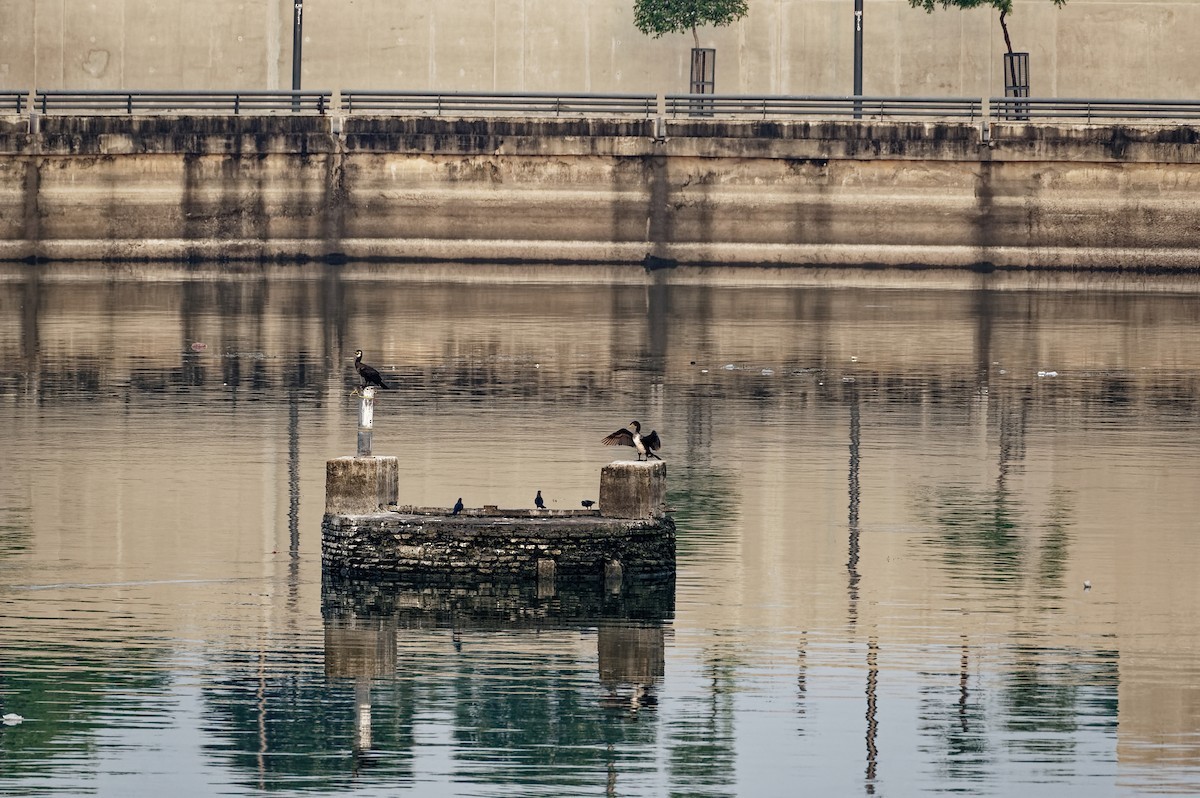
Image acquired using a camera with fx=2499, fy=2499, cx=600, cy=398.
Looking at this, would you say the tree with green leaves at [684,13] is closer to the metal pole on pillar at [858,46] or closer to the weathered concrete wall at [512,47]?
the weathered concrete wall at [512,47]

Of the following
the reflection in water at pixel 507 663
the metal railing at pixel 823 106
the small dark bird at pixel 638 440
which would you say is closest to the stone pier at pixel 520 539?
the reflection in water at pixel 507 663

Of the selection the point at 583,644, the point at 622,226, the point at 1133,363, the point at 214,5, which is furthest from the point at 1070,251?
the point at 583,644

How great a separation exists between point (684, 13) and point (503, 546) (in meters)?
66.7

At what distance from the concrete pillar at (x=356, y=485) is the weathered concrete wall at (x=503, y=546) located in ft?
0.72

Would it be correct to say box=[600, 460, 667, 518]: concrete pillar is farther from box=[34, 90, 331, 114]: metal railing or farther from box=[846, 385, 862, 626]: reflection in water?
box=[34, 90, 331, 114]: metal railing

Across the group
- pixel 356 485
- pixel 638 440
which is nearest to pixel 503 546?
pixel 356 485

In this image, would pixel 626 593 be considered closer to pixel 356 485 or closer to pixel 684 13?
pixel 356 485

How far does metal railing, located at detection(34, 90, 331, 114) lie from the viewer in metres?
82.6

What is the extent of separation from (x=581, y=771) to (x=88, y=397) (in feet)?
87.9

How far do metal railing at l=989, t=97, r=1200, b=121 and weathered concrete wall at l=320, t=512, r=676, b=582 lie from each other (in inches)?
2258

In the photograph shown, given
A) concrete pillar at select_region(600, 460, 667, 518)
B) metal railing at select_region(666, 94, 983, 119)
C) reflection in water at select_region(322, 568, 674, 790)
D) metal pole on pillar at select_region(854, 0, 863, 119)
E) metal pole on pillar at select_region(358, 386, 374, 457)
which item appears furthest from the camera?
metal pole on pillar at select_region(854, 0, 863, 119)

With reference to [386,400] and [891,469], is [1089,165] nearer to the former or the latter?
[386,400]

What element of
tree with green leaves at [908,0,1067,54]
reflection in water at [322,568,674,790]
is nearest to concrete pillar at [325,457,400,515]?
reflection in water at [322,568,674,790]

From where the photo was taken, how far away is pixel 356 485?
25.2 m
